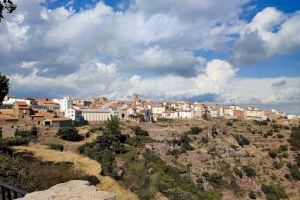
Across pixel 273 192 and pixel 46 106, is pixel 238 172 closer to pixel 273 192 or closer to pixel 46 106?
pixel 273 192

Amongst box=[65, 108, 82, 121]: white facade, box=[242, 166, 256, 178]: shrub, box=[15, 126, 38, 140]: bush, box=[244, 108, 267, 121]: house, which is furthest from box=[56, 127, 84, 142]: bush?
box=[244, 108, 267, 121]: house

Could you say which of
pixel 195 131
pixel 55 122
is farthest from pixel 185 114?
pixel 55 122

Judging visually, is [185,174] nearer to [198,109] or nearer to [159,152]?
[159,152]

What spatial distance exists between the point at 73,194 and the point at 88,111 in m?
108

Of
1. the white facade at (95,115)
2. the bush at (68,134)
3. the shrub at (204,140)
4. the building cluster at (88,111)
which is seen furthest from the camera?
the white facade at (95,115)

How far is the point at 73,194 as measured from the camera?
6.05 meters

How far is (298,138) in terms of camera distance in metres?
95.7

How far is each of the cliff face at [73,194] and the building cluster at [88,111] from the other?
243 feet

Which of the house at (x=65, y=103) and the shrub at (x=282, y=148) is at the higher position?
the house at (x=65, y=103)

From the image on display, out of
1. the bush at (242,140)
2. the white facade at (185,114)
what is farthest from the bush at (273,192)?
the white facade at (185,114)

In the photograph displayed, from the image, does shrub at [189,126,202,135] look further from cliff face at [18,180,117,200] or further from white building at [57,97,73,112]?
cliff face at [18,180,117,200]

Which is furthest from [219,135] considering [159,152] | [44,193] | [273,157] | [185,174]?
[44,193]

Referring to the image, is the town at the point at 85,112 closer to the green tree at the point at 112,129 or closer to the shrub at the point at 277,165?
the green tree at the point at 112,129

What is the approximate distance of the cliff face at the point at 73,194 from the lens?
5887 millimetres
